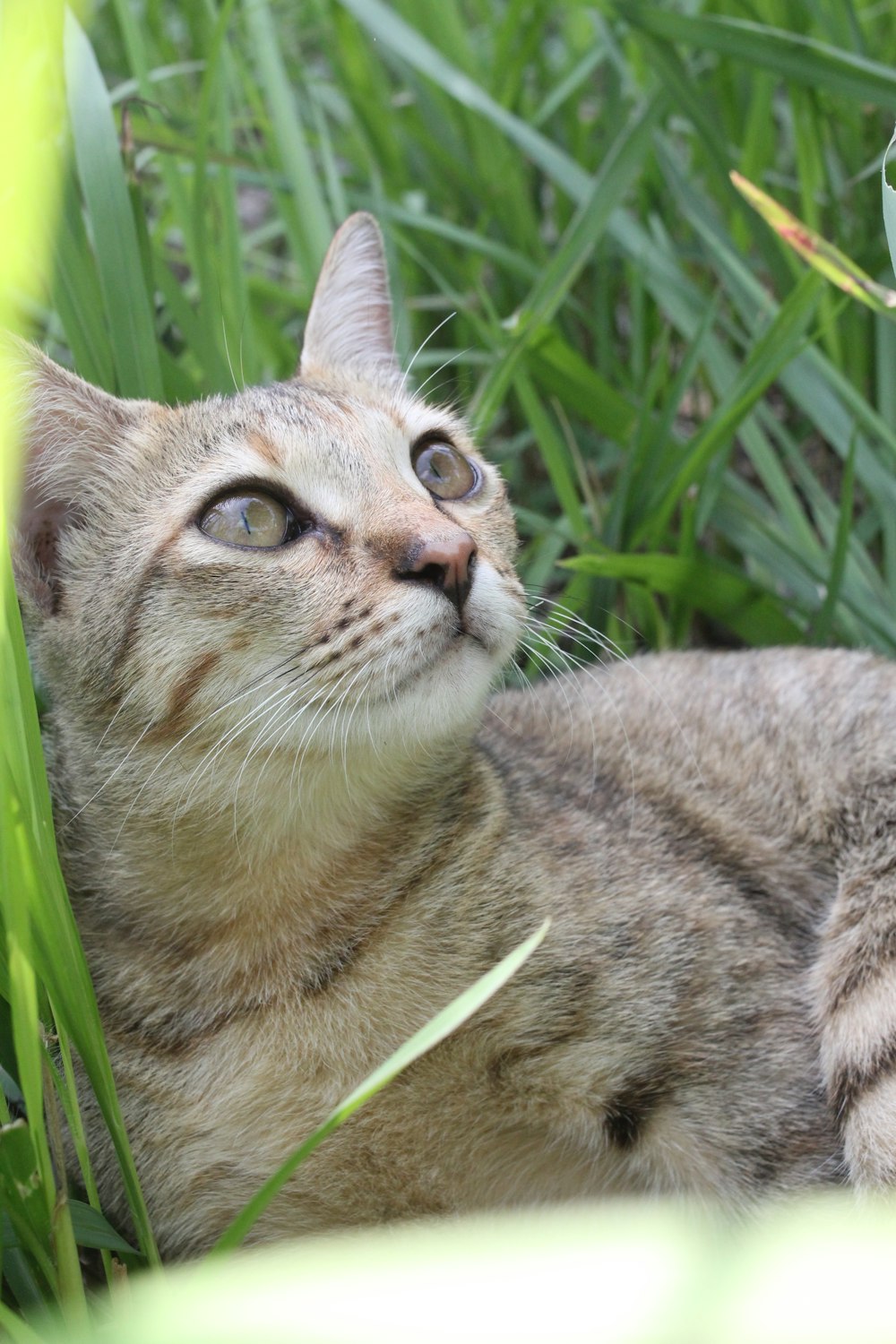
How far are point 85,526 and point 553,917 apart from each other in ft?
3.49

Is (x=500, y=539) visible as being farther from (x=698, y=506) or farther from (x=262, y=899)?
(x=698, y=506)

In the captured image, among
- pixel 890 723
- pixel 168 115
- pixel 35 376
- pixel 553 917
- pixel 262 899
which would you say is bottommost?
pixel 890 723

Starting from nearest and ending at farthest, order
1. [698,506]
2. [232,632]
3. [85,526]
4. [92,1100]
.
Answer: [232,632] → [92,1100] → [85,526] → [698,506]

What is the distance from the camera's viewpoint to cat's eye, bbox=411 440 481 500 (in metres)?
2.33

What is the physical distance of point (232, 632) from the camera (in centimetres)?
191

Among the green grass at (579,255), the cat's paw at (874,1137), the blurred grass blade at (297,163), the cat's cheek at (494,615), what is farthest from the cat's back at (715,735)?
the blurred grass blade at (297,163)

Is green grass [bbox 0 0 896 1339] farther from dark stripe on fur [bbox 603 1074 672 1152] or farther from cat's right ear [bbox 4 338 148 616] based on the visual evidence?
dark stripe on fur [bbox 603 1074 672 1152]

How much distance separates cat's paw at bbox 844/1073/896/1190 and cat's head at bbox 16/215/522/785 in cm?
95

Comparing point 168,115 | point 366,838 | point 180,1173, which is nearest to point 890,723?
point 366,838

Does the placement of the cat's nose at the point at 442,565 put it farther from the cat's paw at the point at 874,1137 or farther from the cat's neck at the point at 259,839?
the cat's paw at the point at 874,1137

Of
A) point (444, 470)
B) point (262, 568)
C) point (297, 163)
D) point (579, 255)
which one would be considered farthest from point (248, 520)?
point (297, 163)

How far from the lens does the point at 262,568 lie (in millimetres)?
1923

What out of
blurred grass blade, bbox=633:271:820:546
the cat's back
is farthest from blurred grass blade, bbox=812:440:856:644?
blurred grass blade, bbox=633:271:820:546

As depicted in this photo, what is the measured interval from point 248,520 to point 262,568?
14 cm
